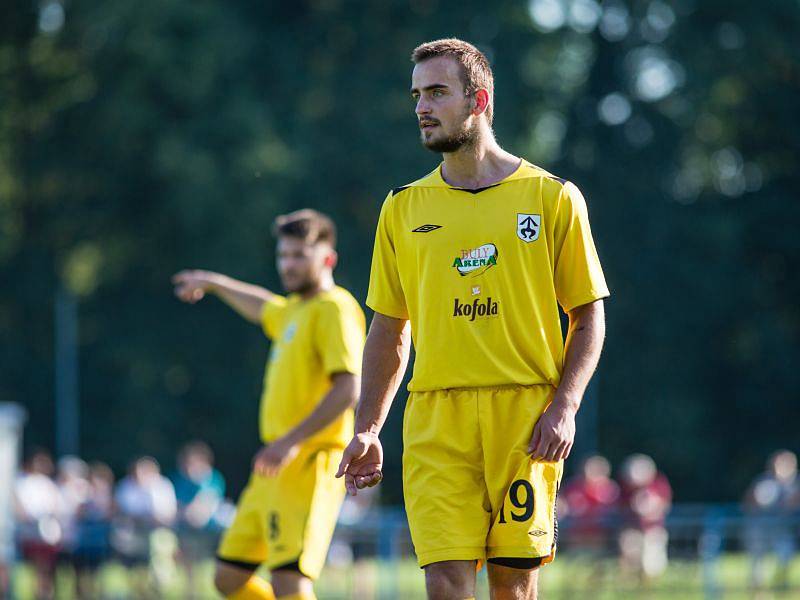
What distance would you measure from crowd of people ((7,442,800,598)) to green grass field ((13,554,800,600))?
143 millimetres

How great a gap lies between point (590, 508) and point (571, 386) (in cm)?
1428

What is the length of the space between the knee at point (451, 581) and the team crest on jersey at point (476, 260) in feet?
3.76

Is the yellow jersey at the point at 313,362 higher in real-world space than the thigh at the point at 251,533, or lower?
higher

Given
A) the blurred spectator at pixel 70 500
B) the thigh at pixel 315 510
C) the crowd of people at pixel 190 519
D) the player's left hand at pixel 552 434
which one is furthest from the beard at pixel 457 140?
the blurred spectator at pixel 70 500

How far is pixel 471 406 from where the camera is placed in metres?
5.98

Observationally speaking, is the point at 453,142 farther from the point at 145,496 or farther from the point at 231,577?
the point at 145,496

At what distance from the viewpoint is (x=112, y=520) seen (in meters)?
17.7

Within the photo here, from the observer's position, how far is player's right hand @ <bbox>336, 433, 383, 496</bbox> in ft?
19.9

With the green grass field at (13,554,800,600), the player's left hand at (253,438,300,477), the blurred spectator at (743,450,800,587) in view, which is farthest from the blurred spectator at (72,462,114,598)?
the player's left hand at (253,438,300,477)

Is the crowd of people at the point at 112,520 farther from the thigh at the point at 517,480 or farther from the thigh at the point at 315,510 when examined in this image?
the thigh at the point at 517,480

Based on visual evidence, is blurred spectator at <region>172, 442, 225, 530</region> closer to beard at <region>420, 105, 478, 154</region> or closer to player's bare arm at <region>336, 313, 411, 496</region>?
player's bare arm at <region>336, 313, 411, 496</region>

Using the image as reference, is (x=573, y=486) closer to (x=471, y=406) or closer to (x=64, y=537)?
(x=64, y=537)

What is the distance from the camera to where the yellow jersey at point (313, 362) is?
838 cm

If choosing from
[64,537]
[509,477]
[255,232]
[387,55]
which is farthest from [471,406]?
[387,55]
